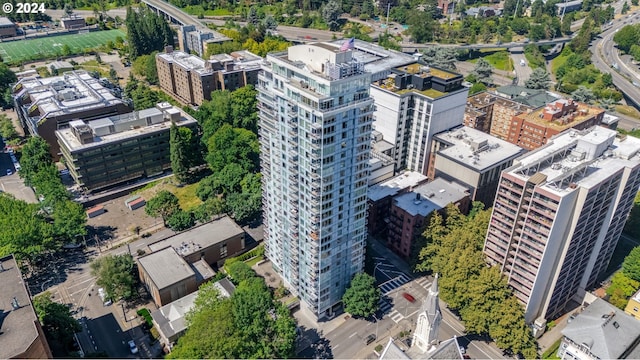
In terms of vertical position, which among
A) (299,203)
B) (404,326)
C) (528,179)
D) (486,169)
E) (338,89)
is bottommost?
(404,326)

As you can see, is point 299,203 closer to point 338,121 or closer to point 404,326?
point 338,121

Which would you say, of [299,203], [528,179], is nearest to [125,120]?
[299,203]

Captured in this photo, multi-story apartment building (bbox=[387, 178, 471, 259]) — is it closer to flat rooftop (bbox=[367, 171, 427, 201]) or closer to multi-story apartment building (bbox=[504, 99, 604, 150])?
flat rooftop (bbox=[367, 171, 427, 201])

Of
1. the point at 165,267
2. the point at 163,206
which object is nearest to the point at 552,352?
the point at 165,267

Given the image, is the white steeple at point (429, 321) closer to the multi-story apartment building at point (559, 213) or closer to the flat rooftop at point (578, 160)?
the multi-story apartment building at point (559, 213)

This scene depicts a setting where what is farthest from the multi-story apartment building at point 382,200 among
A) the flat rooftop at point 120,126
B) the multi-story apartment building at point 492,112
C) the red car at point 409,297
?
the flat rooftop at point 120,126
